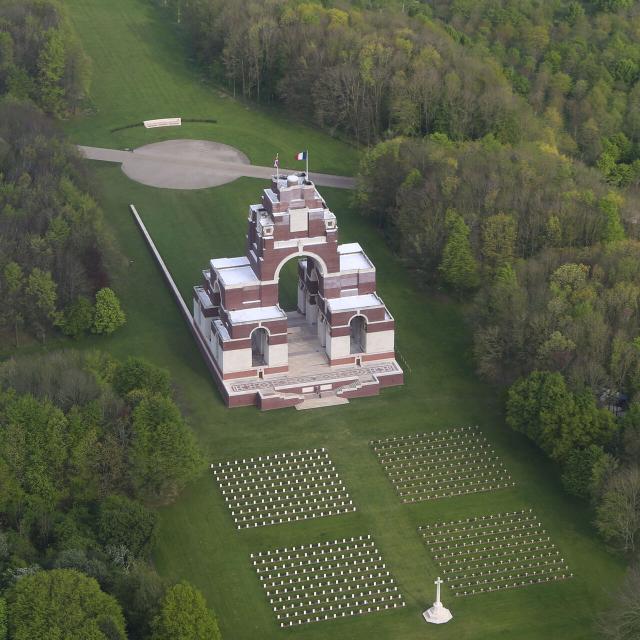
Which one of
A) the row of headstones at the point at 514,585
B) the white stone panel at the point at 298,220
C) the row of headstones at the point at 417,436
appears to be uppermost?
the white stone panel at the point at 298,220

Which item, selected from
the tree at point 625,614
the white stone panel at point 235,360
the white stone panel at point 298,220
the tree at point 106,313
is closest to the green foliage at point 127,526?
the white stone panel at point 235,360

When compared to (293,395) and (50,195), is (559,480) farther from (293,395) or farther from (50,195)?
(50,195)

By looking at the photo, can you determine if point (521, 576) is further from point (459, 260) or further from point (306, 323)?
point (459, 260)

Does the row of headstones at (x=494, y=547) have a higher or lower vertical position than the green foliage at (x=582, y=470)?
lower

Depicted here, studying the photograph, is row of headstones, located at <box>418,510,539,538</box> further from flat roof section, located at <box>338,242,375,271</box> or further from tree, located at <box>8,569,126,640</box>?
tree, located at <box>8,569,126,640</box>

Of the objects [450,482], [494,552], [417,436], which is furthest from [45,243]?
[494,552]

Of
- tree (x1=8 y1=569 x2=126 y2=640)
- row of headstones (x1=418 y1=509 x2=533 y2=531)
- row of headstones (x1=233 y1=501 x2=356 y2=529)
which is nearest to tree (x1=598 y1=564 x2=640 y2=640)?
row of headstones (x1=418 y1=509 x2=533 y2=531)

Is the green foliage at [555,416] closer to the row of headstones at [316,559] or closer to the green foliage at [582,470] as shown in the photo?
the green foliage at [582,470]
